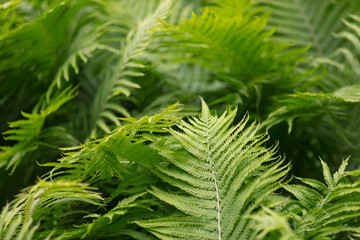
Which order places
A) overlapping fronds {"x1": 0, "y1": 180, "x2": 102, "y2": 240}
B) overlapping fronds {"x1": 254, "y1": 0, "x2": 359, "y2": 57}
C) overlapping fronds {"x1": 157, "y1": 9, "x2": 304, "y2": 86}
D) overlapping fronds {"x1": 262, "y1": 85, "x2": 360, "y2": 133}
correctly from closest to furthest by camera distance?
overlapping fronds {"x1": 0, "y1": 180, "x2": 102, "y2": 240} → overlapping fronds {"x1": 262, "y1": 85, "x2": 360, "y2": 133} → overlapping fronds {"x1": 157, "y1": 9, "x2": 304, "y2": 86} → overlapping fronds {"x1": 254, "y1": 0, "x2": 359, "y2": 57}

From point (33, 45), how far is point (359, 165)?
97 centimetres

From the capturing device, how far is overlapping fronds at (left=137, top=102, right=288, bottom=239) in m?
0.52

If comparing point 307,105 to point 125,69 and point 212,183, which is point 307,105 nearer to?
point 212,183

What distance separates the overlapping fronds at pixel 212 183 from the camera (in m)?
0.52

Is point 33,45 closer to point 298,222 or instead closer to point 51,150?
point 51,150

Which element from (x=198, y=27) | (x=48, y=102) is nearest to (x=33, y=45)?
(x=48, y=102)

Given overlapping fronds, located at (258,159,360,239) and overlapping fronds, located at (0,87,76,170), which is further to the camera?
overlapping fronds, located at (0,87,76,170)

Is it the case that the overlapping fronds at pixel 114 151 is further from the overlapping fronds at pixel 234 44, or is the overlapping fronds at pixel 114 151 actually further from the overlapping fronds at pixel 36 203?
the overlapping fronds at pixel 234 44

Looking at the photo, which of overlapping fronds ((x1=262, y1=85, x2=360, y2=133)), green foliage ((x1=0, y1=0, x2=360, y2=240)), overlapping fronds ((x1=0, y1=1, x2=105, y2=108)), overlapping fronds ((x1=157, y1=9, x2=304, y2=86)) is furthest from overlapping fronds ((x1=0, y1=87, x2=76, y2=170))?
overlapping fronds ((x1=262, y1=85, x2=360, y2=133))

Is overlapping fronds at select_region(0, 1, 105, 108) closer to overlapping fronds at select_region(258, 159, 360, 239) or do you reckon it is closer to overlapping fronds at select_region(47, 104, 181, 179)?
overlapping fronds at select_region(47, 104, 181, 179)

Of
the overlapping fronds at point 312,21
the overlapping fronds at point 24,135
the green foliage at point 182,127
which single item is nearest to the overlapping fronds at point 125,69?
the green foliage at point 182,127

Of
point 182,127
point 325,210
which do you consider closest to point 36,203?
point 182,127

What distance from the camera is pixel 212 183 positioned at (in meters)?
0.57

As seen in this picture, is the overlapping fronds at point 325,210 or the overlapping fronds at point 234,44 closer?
the overlapping fronds at point 325,210
